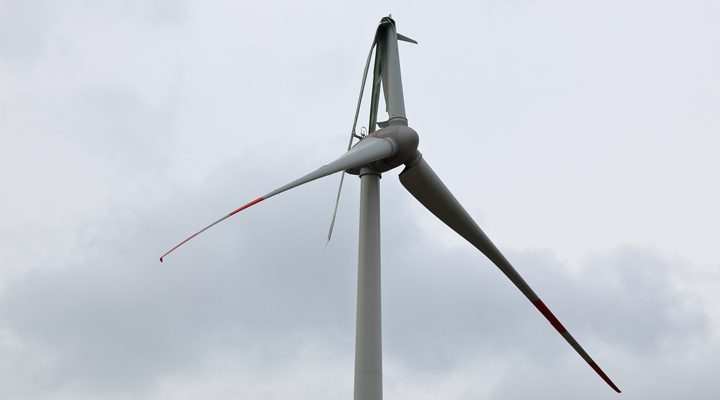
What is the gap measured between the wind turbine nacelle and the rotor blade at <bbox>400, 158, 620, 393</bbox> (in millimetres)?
763

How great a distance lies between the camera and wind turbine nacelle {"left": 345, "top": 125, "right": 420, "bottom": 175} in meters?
25.8

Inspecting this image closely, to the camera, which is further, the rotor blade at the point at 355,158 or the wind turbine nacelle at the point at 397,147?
the wind turbine nacelle at the point at 397,147

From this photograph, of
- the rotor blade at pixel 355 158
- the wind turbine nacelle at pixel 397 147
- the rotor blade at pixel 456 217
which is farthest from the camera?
the rotor blade at pixel 456 217

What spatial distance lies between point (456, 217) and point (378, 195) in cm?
366

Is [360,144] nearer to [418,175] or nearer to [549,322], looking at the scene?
[418,175]

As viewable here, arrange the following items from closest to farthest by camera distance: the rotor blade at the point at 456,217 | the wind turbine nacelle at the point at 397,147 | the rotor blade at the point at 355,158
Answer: the rotor blade at the point at 355,158
the wind turbine nacelle at the point at 397,147
the rotor blade at the point at 456,217

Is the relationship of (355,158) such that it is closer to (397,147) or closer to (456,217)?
(397,147)

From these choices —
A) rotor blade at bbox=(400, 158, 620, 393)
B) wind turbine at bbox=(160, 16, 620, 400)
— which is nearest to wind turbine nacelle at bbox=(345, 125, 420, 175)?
wind turbine at bbox=(160, 16, 620, 400)

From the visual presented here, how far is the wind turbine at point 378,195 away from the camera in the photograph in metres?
23.6

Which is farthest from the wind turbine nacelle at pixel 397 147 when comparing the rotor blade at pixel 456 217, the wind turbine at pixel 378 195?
the rotor blade at pixel 456 217

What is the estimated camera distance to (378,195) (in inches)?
1016

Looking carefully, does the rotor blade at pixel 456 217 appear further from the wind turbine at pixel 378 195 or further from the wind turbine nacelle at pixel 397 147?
the wind turbine nacelle at pixel 397 147

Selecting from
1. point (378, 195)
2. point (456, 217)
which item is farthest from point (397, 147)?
point (456, 217)

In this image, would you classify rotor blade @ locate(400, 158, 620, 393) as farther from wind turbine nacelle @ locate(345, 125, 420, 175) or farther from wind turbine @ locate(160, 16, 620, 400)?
wind turbine nacelle @ locate(345, 125, 420, 175)
